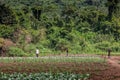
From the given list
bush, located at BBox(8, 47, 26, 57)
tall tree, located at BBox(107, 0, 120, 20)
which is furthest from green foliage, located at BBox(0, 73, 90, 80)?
tall tree, located at BBox(107, 0, 120, 20)

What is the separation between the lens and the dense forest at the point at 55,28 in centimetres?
3828

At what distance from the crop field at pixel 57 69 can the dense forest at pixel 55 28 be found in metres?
5.62

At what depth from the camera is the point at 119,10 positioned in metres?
46.0

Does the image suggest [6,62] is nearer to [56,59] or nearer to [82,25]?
[56,59]

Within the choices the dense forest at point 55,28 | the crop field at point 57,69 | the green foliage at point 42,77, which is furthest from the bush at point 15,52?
→ the green foliage at point 42,77

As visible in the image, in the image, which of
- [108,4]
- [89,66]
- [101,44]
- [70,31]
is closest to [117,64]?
[89,66]

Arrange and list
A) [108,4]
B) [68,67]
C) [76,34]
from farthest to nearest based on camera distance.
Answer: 1. [108,4]
2. [76,34]
3. [68,67]

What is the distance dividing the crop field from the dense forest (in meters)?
5.62

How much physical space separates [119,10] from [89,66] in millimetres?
19209

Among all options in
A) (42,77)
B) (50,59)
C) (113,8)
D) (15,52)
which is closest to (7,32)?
(15,52)

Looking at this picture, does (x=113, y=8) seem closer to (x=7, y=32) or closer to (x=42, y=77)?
(x=7, y=32)

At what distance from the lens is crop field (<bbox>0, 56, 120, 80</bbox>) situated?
2200 cm

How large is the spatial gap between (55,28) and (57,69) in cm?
1604

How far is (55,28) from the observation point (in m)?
42.1
